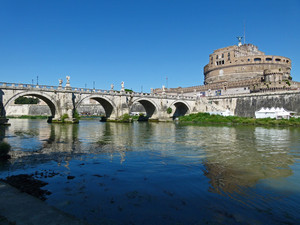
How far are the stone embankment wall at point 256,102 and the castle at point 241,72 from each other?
4949 millimetres

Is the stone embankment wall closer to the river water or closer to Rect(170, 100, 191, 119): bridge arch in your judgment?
Rect(170, 100, 191, 119): bridge arch

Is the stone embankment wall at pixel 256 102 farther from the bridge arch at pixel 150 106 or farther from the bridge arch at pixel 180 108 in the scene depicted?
the bridge arch at pixel 150 106

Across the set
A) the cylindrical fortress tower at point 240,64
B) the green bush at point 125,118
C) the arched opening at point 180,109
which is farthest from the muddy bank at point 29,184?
the cylindrical fortress tower at point 240,64

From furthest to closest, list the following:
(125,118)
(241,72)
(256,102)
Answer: (241,72), (256,102), (125,118)

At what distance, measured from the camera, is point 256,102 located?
55.2 meters

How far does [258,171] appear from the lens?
9.78 m

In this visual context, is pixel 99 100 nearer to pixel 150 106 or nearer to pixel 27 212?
pixel 150 106

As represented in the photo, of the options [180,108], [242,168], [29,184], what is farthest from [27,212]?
[180,108]

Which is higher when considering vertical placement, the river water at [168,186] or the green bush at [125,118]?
the green bush at [125,118]

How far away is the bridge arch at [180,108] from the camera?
64.9 m

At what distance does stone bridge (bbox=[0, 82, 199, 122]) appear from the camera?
37.8 meters

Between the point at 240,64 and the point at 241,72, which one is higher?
the point at 240,64

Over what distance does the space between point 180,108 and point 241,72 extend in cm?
2224

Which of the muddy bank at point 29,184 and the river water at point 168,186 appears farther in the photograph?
the muddy bank at point 29,184
